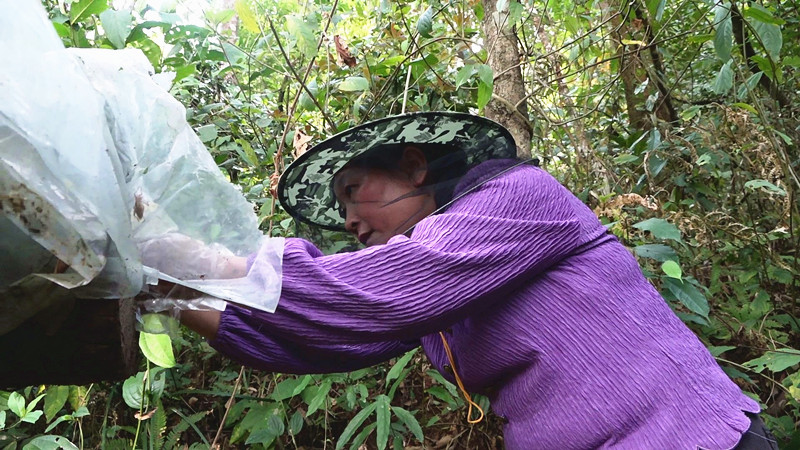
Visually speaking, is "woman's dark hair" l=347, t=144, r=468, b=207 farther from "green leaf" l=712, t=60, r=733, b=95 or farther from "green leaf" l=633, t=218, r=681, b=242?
"green leaf" l=712, t=60, r=733, b=95

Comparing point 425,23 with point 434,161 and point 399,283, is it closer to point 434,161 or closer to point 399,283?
point 434,161

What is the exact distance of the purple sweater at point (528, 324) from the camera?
3.19 ft

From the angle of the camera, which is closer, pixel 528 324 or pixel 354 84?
pixel 528 324

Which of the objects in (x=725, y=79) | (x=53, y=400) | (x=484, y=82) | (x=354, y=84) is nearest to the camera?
(x=484, y=82)

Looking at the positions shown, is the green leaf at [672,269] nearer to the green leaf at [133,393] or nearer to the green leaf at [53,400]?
the green leaf at [133,393]

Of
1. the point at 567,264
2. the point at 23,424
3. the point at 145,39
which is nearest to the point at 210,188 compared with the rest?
the point at 567,264

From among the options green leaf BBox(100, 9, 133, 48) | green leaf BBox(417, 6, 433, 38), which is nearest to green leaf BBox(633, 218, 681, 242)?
green leaf BBox(417, 6, 433, 38)

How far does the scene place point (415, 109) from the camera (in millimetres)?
2598

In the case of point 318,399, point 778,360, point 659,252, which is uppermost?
point 659,252

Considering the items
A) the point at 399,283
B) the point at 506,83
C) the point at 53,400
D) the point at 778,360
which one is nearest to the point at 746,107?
the point at 506,83

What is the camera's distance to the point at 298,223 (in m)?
1.67

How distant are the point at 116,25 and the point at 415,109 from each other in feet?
3.95

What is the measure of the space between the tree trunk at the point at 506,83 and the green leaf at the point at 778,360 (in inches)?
38.3

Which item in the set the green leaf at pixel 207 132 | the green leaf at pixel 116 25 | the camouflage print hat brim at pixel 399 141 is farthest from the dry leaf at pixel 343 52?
the camouflage print hat brim at pixel 399 141
